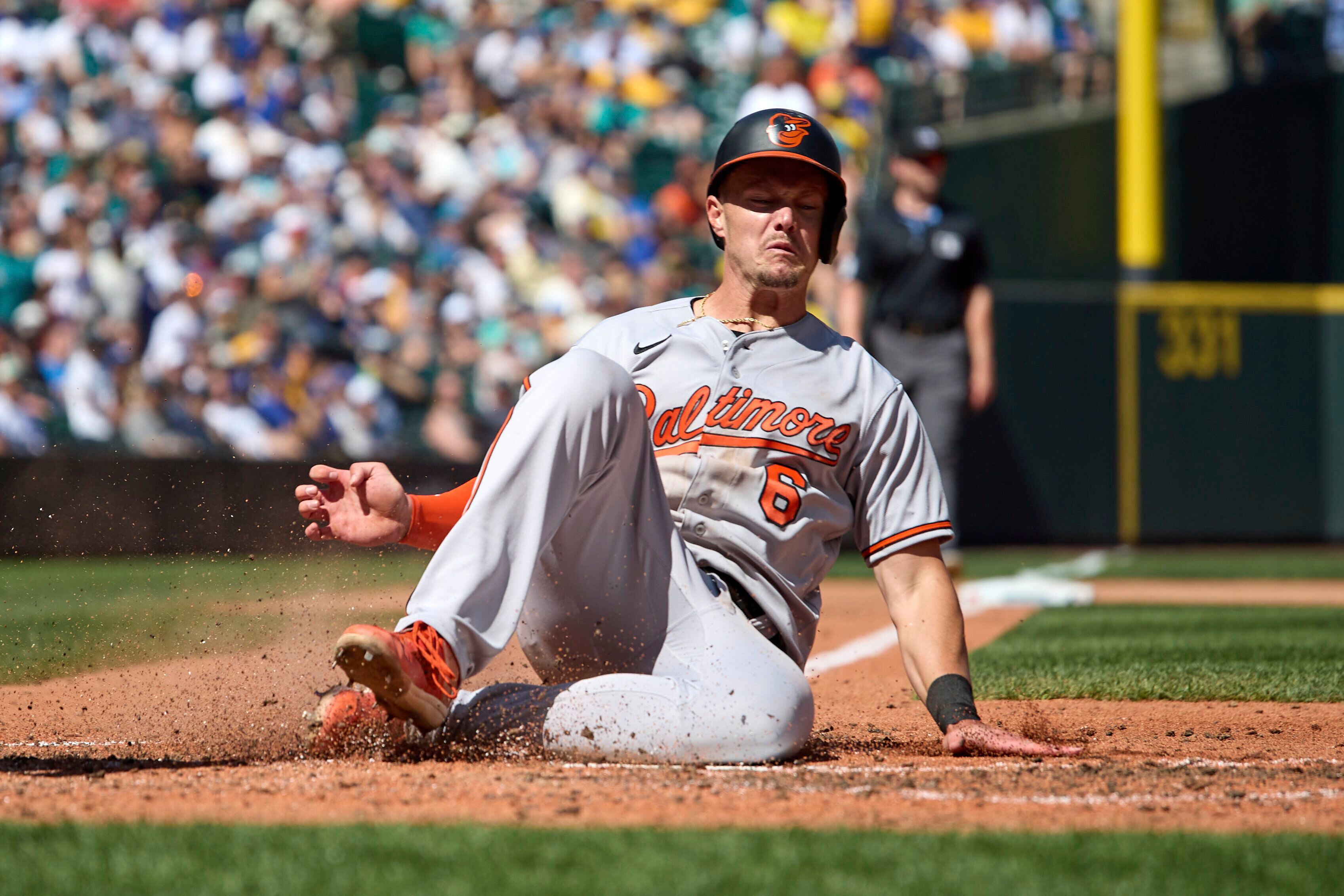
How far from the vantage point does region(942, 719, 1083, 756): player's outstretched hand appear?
2.97 metres

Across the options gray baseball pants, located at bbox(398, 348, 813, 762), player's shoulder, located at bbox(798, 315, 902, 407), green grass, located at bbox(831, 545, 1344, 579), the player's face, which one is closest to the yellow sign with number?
green grass, located at bbox(831, 545, 1344, 579)

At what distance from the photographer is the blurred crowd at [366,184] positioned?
916cm

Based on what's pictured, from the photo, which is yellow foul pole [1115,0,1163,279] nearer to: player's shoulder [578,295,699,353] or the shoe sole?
player's shoulder [578,295,699,353]

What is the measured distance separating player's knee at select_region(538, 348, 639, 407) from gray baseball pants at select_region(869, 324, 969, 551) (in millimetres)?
4732

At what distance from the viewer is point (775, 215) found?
3162mm

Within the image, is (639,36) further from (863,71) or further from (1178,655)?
(1178,655)

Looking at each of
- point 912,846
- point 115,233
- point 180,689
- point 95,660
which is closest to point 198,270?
point 115,233

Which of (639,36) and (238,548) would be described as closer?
(238,548)

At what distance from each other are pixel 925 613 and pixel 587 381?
0.86m

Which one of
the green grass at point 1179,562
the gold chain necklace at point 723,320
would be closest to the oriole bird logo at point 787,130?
the gold chain necklace at point 723,320

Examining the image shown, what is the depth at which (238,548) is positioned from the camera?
6.87 m

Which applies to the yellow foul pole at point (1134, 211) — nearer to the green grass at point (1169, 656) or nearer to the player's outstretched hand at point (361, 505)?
the green grass at point (1169, 656)

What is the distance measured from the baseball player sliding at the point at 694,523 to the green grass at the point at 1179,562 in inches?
230

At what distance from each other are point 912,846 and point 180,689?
8.30ft
